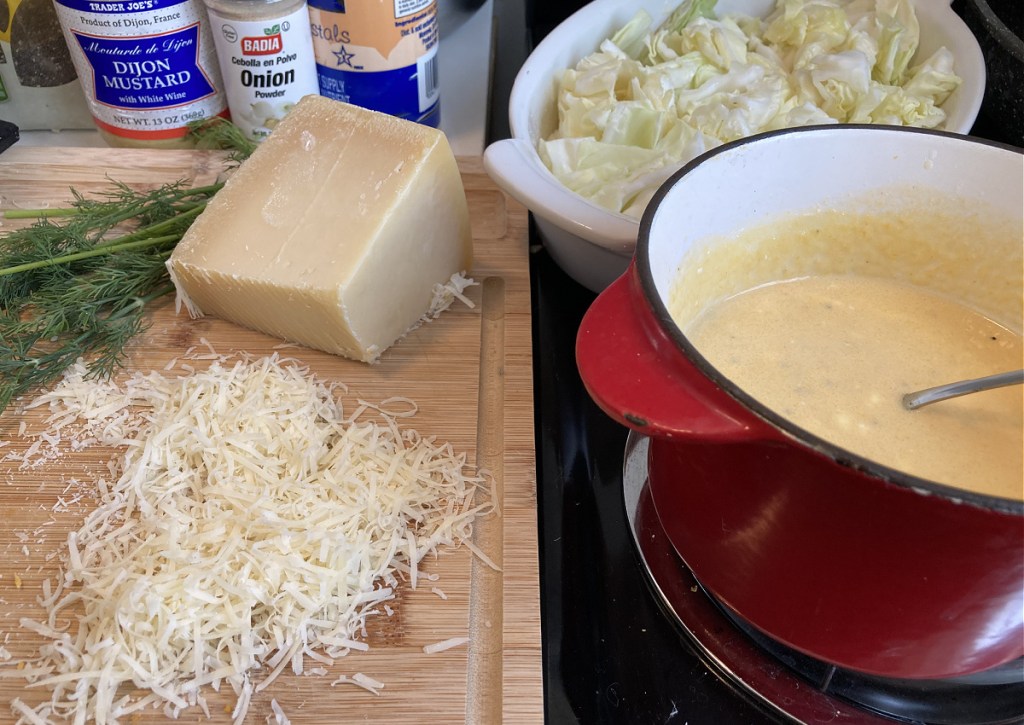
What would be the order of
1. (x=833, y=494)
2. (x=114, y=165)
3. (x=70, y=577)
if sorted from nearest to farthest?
1. (x=833, y=494)
2. (x=70, y=577)
3. (x=114, y=165)

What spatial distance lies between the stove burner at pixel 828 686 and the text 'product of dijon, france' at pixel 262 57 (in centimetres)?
100

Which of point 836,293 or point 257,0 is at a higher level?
point 257,0

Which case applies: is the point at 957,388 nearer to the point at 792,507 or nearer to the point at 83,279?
the point at 792,507

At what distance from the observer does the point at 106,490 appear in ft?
3.03

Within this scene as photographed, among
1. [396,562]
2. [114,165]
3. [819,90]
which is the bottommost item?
[396,562]

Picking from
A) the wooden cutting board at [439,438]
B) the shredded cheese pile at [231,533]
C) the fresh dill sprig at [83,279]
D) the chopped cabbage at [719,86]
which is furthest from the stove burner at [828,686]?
the fresh dill sprig at [83,279]

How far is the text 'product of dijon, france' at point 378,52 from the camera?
4.03 feet

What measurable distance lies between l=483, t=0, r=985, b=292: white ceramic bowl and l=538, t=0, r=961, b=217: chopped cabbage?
0.02 m

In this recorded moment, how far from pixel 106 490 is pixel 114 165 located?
2.15 feet

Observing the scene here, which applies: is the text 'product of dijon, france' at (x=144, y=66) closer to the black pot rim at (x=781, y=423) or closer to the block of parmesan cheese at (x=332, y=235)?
the block of parmesan cheese at (x=332, y=235)

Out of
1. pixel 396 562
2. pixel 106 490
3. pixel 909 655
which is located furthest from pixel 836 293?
pixel 106 490

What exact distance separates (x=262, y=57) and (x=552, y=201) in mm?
598

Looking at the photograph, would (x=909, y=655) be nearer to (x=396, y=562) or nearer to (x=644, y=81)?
(x=396, y=562)

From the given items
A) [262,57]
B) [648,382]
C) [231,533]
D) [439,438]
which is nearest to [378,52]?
[262,57]
